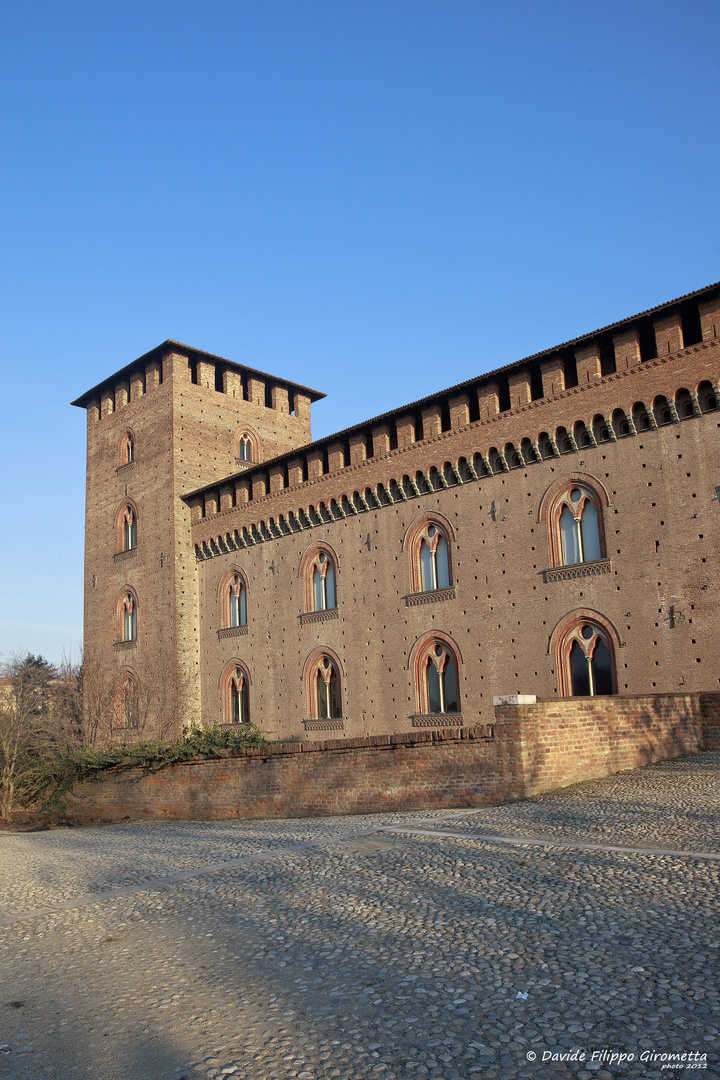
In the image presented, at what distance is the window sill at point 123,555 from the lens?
26969mm

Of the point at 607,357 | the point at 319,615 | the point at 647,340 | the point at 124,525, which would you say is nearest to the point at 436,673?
the point at 319,615

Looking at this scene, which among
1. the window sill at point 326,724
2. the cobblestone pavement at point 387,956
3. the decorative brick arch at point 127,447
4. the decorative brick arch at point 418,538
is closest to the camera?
the cobblestone pavement at point 387,956

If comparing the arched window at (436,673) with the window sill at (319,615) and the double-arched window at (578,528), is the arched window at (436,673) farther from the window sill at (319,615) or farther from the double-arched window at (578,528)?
the double-arched window at (578,528)

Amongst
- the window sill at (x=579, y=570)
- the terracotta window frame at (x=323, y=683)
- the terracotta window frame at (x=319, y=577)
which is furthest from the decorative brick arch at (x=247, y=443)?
the window sill at (x=579, y=570)

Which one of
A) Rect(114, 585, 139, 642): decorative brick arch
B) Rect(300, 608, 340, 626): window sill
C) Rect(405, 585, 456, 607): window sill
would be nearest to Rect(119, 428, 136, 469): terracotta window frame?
Rect(114, 585, 139, 642): decorative brick arch

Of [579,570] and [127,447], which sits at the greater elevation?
[127,447]

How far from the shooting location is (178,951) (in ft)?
16.0

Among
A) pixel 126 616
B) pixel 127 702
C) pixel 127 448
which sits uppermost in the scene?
pixel 127 448

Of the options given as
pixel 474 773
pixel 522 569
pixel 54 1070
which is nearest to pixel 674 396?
pixel 522 569

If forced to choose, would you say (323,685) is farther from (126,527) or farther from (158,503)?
(126,527)

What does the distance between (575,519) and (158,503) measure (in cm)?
1442

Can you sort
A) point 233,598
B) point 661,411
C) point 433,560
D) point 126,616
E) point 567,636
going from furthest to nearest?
1. point 126,616
2. point 233,598
3. point 433,560
4. point 567,636
5. point 661,411

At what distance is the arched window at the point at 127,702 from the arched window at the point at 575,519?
14686 mm

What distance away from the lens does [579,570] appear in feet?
51.5
